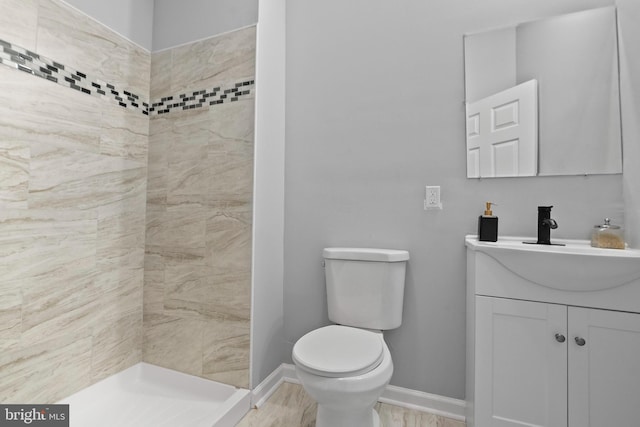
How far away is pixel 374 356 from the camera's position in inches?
43.5

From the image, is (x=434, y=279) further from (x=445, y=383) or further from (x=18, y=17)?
(x=18, y=17)

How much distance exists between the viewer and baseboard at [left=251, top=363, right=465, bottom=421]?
143cm

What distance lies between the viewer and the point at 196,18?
1.72 m

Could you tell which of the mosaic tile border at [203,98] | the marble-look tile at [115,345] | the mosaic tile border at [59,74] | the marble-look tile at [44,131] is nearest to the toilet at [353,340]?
the mosaic tile border at [203,98]

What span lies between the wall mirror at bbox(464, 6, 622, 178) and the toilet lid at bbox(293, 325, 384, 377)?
925 millimetres

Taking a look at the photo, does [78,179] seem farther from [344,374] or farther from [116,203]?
[344,374]

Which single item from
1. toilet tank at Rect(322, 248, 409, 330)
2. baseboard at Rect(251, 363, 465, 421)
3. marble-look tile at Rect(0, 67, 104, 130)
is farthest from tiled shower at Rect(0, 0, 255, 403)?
toilet tank at Rect(322, 248, 409, 330)

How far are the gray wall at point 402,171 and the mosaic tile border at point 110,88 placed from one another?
15.1 inches

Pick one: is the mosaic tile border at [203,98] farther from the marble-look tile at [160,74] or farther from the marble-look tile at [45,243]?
the marble-look tile at [45,243]

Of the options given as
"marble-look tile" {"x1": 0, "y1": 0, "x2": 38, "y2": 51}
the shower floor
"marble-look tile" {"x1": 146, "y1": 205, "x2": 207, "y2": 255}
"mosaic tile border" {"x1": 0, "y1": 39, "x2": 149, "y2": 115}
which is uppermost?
"marble-look tile" {"x1": 0, "y1": 0, "x2": 38, "y2": 51}

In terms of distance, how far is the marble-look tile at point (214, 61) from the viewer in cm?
158

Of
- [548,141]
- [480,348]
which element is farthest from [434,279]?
[548,141]

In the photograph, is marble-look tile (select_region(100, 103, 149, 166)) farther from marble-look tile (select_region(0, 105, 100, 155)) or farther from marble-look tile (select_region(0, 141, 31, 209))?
marble-look tile (select_region(0, 141, 31, 209))

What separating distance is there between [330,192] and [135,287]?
1.27m
